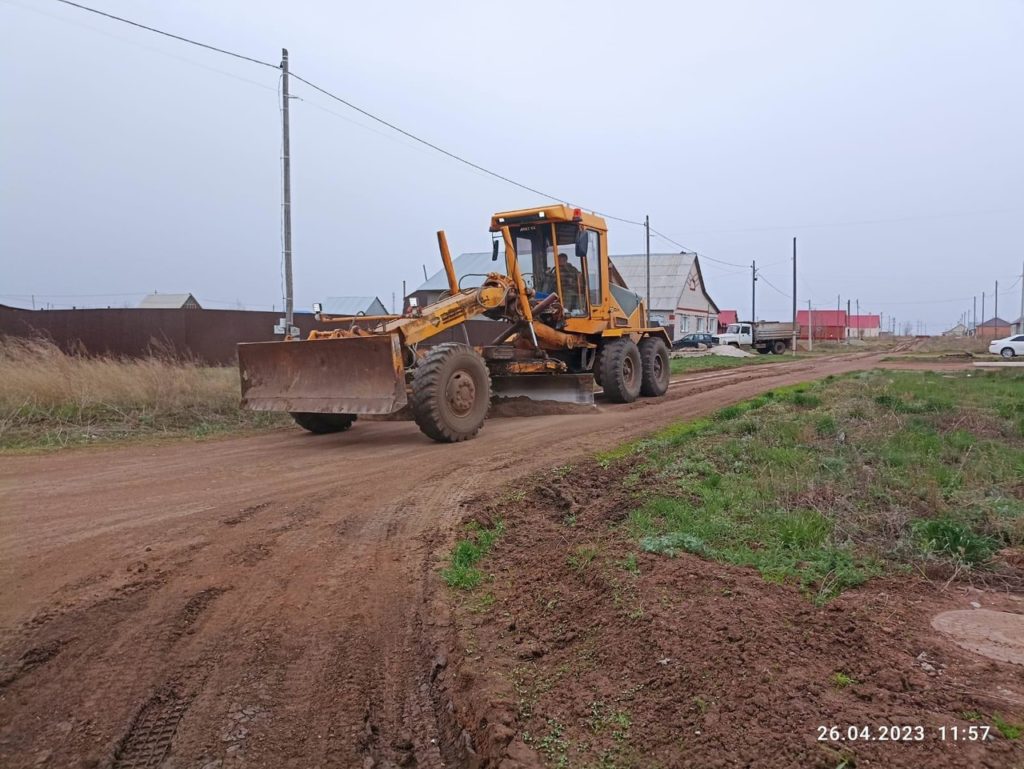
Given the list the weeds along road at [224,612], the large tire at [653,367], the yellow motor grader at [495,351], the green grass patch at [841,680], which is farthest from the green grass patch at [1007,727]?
the large tire at [653,367]

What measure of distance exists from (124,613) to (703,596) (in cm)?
315

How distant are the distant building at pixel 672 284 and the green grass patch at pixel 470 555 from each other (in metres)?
56.6

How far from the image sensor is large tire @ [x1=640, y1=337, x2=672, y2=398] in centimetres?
1558

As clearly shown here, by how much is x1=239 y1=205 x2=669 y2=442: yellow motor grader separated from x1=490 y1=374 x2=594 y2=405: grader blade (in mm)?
18

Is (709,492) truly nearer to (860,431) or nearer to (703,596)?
(703,596)

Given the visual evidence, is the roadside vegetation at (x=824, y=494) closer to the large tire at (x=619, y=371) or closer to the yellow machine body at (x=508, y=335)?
the yellow machine body at (x=508, y=335)

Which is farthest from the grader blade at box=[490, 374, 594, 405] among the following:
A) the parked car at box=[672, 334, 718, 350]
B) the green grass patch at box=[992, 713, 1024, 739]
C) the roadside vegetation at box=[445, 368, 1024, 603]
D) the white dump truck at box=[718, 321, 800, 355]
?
the white dump truck at box=[718, 321, 800, 355]

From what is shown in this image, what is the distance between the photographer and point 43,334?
18391 mm

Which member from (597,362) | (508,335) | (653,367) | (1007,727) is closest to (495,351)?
(508,335)

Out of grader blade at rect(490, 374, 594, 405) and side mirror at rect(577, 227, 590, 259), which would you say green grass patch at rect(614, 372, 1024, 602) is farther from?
side mirror at rect(577, 227, 590, 259)

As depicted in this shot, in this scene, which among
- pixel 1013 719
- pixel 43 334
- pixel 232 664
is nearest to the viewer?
pixel 1013 719

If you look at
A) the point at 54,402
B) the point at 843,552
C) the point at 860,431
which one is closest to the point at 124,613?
the point at 843,552

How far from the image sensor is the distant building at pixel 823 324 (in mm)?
66438

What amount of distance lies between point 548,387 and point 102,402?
7.40 m
